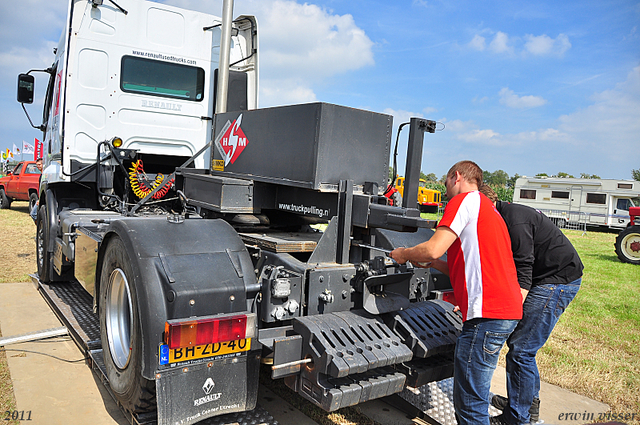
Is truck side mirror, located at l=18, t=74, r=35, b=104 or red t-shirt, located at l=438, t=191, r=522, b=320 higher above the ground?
truck side mirror, located at l=18, t=74, r=35, b=104

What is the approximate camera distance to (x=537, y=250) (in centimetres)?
331

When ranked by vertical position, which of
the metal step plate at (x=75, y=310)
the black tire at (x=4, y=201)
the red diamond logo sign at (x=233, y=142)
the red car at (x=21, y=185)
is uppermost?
the red diamond logo sign at (x=233, y=142)

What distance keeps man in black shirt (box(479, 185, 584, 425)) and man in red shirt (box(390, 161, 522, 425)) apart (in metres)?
0.60

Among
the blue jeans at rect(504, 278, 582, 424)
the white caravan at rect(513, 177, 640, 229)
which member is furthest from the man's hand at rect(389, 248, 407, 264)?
the white caravan at rect(513, 177, 640, 229)

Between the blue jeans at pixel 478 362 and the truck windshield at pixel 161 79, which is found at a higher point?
the truck windshield at pixel 161 79

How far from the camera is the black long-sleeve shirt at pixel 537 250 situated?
10.5 ft

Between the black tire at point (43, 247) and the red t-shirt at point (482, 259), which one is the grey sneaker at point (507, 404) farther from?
the black tire at point (43, 247)

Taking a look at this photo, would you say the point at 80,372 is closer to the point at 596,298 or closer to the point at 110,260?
the point at 110,260

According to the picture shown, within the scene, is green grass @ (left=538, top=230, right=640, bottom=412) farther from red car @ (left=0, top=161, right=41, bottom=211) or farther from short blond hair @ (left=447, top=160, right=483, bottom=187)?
red car @ (left=0, top=161, right=41, bottom=211)

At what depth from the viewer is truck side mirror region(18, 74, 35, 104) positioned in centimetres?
651

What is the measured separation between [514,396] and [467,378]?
884 mm

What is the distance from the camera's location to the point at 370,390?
102 inches

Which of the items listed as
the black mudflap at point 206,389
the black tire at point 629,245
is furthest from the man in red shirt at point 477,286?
the black tire at point 629,245

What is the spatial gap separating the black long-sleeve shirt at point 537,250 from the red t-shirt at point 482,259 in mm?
646
